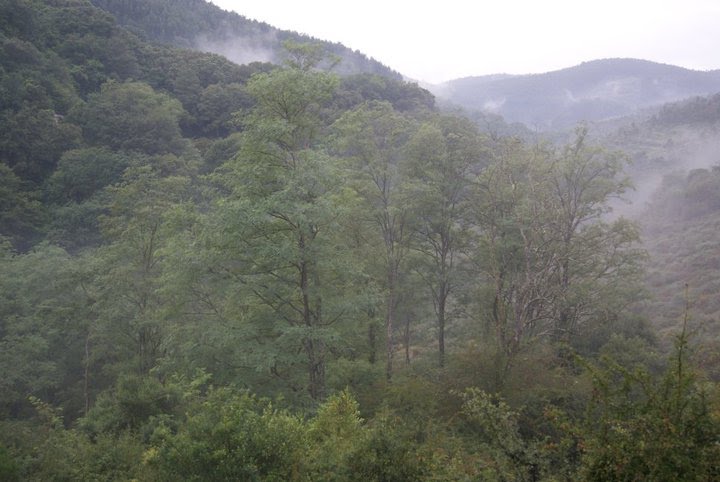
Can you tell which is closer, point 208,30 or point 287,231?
point 287,231

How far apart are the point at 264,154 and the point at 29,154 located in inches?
1121

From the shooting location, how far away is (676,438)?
431cm

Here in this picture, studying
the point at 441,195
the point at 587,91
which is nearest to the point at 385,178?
the point at 441,195

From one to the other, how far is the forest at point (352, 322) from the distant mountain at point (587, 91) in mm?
108428

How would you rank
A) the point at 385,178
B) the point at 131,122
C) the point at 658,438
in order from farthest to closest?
the point at 131,122
the point at 385,178
the point at 658,438

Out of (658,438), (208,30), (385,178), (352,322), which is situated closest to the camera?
(658,438)

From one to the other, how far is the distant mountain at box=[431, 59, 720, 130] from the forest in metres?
108

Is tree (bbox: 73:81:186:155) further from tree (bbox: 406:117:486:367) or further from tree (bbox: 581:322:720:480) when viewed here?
tree (bbox: 581:322:720:480)

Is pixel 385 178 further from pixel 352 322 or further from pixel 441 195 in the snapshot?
pixel 352 322

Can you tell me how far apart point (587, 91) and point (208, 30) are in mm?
105188

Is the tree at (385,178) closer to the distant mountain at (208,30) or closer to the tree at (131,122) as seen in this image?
the tree at (131,122)

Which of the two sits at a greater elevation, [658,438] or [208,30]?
[208,30]

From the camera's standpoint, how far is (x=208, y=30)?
298ft

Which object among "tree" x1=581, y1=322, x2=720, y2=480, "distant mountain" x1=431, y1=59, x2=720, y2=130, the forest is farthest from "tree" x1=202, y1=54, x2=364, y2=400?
"distant mountain" x1=431, y1=59, x2=720, y2=130
